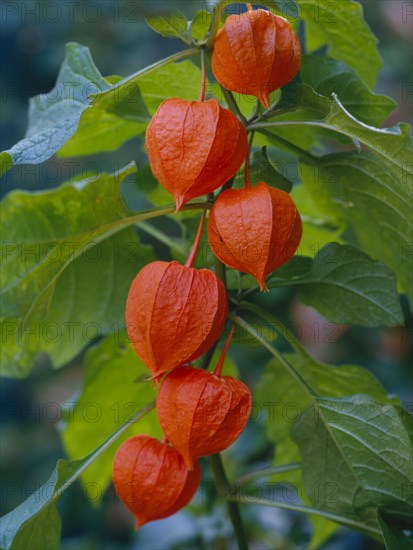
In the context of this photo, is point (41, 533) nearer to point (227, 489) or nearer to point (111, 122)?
point (227, 489)

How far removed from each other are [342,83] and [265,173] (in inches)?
5.7

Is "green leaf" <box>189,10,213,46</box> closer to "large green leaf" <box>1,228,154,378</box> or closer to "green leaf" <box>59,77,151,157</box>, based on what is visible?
"green leaf" <box>59,77,151,157</box>

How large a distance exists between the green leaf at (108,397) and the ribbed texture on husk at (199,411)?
303 mm

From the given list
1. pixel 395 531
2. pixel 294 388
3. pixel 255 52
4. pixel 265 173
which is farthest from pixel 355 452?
pixel 255 52

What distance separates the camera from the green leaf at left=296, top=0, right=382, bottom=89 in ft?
2.76

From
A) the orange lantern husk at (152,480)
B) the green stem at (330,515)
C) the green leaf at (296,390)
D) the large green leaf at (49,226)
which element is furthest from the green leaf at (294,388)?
the large green leaf at (49,226)

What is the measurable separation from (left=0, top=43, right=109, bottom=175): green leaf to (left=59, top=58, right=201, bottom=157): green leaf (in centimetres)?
3

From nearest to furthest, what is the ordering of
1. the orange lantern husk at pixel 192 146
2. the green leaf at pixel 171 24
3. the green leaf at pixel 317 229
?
the orange lantern husk at pixel 192 146, the green leaf at pixel 171 24, the green leaf at pixel 317 229

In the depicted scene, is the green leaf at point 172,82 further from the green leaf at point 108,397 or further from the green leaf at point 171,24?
the green leaf at point 108,397

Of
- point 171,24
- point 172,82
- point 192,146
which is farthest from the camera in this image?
point 172,82

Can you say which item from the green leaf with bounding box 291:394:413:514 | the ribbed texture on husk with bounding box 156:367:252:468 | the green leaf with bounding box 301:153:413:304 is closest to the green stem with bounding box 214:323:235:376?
the ribbed texture on husk with bounding box 156:367:252:468

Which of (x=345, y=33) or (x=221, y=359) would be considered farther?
(x=345, y=33)

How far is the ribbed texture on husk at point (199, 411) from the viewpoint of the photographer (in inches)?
26.0

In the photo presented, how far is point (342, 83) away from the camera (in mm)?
807
